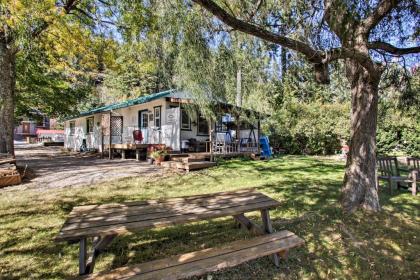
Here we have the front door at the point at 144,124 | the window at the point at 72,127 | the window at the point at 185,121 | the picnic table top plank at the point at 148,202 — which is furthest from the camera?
the window at the point at 72,127

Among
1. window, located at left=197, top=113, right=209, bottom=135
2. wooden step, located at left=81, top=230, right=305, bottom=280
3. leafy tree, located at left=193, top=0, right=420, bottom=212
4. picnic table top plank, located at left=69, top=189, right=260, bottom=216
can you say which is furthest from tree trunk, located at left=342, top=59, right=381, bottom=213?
window, located at left=197, top=113, right=209, bottom=135

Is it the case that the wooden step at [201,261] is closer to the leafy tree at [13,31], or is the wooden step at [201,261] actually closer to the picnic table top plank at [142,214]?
the picnic table top plank at [142,214]

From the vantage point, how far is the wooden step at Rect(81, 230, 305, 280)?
6.45 ft

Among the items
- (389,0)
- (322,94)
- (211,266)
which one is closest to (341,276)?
(211,266)

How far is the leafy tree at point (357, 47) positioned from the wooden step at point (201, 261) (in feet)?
6.94

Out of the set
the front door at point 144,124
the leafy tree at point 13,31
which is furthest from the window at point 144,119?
the leafy tree at point 13,31

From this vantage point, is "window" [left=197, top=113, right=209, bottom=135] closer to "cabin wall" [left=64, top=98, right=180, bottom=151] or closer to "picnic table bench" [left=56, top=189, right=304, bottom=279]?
"cabin wall" [left=64, top=98, right=180, bottom=151]

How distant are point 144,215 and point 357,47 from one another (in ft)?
11.9

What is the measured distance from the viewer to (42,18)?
6785mm

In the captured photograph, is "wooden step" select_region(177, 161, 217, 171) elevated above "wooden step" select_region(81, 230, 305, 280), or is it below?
above

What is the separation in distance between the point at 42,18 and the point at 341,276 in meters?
8.53

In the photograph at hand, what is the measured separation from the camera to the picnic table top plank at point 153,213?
2123 mm

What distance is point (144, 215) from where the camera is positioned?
2.45m

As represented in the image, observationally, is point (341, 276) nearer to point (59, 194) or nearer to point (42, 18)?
point (59, 194)
